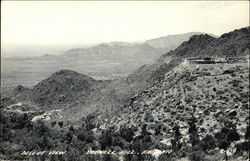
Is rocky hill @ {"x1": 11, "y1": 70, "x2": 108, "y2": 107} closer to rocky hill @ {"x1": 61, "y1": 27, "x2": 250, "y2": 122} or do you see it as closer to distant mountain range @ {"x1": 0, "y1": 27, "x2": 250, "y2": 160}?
rocky hill @ {"x1": 61, "y1": 27, "x2": 250, "y2": 122}

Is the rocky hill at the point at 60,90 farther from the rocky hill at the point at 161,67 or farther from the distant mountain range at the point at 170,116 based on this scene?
the distant mountain range at the point at 170,116

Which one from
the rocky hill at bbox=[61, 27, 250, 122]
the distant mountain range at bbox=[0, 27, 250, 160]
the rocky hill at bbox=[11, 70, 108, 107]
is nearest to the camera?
the distant mountain range at bbox=[0, 27, 250, 160]

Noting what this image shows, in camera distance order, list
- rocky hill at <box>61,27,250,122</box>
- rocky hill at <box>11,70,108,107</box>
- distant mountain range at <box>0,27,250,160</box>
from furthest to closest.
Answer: rocky hill at <box>11,70,108,107</box>, rocky hill at <box>61,27,250,122</box>, distant mountain range at <box>0,27,250,160</box>

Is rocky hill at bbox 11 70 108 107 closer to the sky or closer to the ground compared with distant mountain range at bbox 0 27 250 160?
closer to the ground

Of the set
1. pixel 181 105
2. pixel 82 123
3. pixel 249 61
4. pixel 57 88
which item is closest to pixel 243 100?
pixel 181 105

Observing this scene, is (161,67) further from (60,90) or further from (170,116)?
(60,90)

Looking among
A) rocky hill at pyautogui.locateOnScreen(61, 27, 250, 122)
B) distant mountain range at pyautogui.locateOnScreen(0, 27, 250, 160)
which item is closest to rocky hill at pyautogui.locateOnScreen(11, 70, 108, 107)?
rocky hill at pyautogui.locateOnScreen(61, 27, 250, 122)

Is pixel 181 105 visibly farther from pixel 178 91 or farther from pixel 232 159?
pixel 232 159

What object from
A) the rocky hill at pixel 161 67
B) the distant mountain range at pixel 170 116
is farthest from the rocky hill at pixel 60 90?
the distant mountain range at pixel 170 116

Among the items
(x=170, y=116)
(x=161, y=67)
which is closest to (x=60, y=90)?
(x=161, y=67)

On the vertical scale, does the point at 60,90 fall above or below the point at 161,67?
below

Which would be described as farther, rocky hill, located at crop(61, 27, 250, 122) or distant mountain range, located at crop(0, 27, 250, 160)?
rocky hill, located at crop(61, 27, 250, 122)
